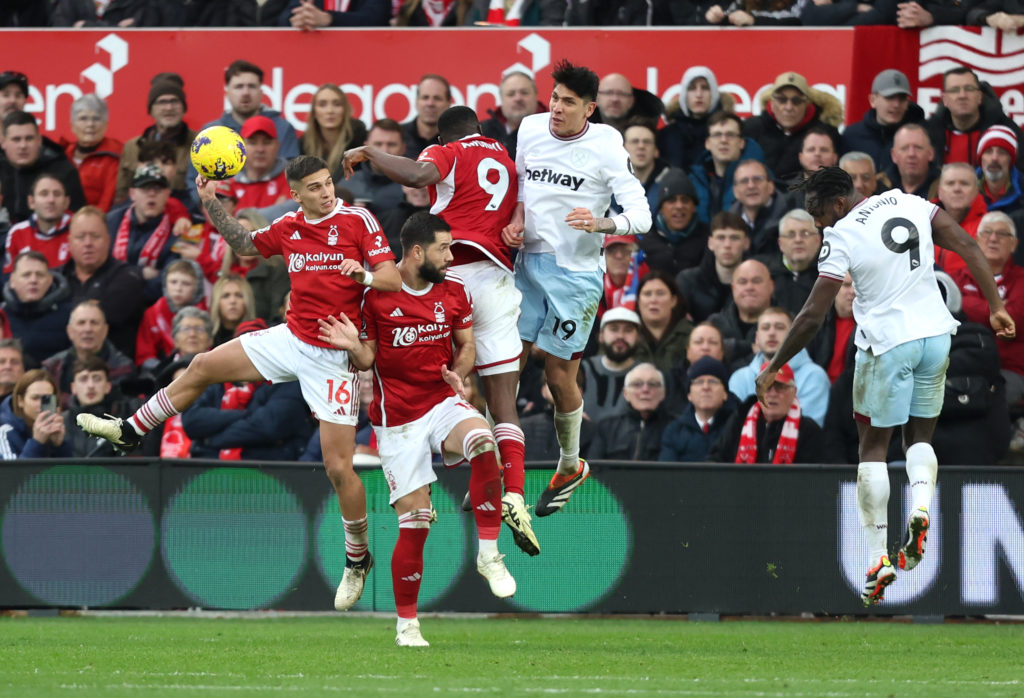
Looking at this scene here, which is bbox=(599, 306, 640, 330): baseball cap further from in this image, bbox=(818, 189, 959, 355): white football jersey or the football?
the football

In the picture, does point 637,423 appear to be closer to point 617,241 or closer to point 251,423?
point 617,241

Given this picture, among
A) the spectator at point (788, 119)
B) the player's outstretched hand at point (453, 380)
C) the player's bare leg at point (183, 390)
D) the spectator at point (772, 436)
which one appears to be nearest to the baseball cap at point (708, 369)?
the spectator at point (772, 436)

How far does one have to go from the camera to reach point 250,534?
13.2 metres

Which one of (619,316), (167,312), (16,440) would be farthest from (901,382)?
(16,440)

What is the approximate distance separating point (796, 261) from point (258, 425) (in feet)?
A: 15.2

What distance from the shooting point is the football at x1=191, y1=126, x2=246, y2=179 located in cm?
1054

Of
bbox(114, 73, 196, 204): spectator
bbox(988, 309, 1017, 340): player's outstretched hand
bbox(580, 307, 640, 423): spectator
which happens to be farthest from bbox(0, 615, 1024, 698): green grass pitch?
bbox(114, 73, 196, 204): spectator

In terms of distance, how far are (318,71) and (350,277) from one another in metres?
6.09

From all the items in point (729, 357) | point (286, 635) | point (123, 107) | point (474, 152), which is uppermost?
point (123, 107)

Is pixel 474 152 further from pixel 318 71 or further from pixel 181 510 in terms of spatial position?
pixel 318 71

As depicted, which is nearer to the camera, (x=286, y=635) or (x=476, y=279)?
(x=476, y=279)

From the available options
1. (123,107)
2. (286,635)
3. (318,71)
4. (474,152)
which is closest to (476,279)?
(474,152)

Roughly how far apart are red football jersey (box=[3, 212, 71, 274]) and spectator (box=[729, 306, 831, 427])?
6.53 metres

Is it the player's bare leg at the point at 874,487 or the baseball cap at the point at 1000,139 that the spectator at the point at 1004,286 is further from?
the player's bare leg at the point at 874,487
